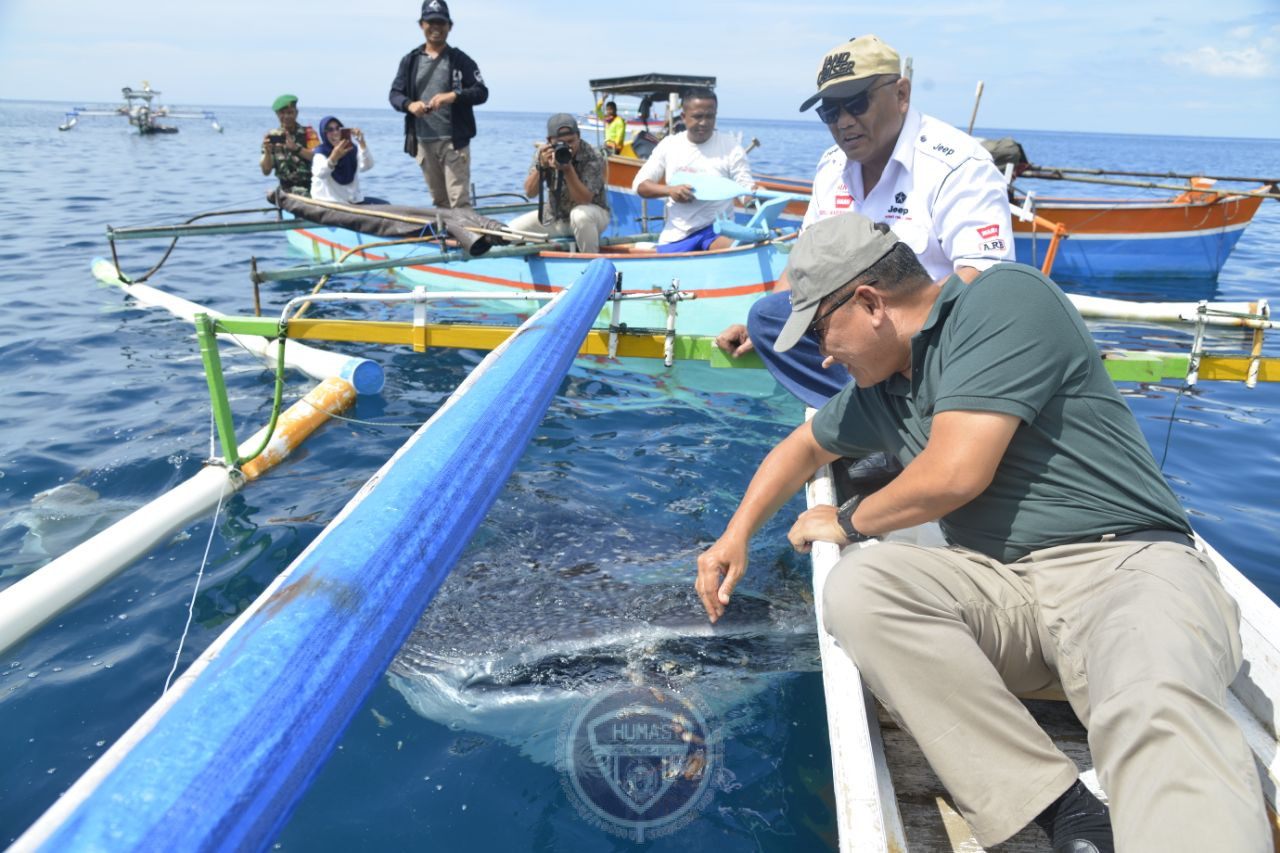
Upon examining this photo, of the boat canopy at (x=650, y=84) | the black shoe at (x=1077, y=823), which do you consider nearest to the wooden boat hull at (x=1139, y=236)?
the boat canopy at (x=650, y=84)

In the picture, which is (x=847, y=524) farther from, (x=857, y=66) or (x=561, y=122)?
(x=561, y=122)

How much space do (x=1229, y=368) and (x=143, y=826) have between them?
6.16 metres

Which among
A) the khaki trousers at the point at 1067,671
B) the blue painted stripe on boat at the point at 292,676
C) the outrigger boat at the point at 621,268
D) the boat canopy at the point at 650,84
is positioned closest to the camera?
the blue painted stripe on boat at the point at 292,676

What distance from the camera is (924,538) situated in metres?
3.12

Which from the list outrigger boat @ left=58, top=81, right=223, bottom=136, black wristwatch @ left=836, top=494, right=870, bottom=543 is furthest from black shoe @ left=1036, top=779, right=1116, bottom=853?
outrigger boat @ left=58, top=81, right=223, bottom=136

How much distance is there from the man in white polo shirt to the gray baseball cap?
1.19 metres

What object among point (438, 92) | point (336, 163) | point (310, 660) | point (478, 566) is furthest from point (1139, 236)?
point (310, 660)

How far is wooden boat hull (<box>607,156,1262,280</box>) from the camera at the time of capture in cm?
1290

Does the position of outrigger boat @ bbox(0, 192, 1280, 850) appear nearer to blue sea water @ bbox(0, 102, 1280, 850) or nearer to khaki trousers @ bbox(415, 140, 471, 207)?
blue sea water @ bbox(0, 102, 1280, 850)

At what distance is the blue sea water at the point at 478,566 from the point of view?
2.67 m

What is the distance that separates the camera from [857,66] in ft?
11.1

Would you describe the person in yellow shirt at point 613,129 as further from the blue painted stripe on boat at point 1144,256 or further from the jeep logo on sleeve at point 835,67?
the jeep logo on sleeve at point 835,67

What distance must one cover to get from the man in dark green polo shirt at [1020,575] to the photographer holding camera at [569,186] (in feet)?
20.4

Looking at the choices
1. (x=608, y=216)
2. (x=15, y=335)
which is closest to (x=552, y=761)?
(x=608, y=216)
